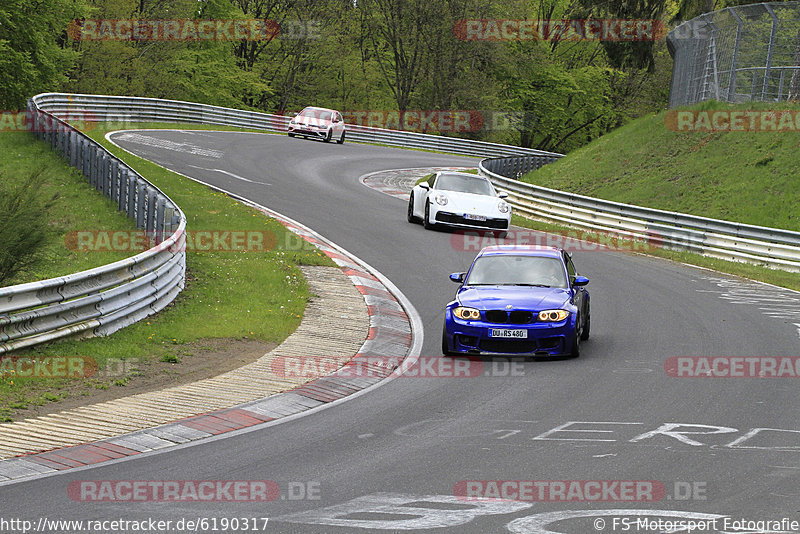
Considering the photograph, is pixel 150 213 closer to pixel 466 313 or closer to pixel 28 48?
pixel 466 313

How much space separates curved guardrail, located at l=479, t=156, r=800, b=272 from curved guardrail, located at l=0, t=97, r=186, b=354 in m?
12.6

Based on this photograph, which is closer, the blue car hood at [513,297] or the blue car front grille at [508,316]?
the blue car front grille at [508,316]

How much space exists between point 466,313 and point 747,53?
2133 centimetres

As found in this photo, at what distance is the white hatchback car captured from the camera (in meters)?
46.0

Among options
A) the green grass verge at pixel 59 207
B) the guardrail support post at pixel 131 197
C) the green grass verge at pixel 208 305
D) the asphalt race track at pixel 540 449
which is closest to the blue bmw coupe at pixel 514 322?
the asphalt race track at pixel 540 449

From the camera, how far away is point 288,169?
34.4 m

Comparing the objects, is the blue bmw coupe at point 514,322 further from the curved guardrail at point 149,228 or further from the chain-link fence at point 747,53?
the chain-link fence at point 747,53

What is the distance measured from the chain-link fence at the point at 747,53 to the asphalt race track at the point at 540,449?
1489cm

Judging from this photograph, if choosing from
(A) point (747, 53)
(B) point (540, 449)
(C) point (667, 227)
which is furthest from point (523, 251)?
(A) point (747, 53)

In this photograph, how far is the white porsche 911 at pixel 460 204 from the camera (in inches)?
956

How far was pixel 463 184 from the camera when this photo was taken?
25.4 metres

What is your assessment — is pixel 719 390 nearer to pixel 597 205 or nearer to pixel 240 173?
pixel 597 205

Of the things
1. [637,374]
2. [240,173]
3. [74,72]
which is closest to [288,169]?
[240,173]

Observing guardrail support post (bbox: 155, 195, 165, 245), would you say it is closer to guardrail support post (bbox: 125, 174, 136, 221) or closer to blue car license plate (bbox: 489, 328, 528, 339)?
guardrail support post (bbox: 125, 174, 136, 221)
